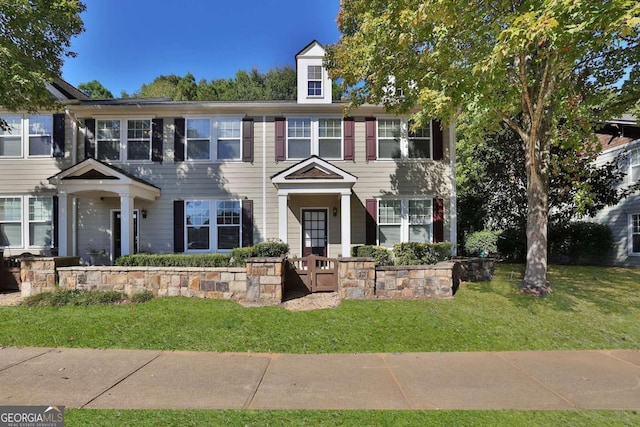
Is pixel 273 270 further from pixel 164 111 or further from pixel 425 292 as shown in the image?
pixel 164 111

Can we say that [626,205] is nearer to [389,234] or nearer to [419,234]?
[419,234]

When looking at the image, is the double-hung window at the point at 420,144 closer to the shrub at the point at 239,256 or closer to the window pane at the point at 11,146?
the shrub at the point at 239,256

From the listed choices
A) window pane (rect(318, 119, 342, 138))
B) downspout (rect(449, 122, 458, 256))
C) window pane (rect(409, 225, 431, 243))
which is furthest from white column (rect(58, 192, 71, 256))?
downspout (rect(449, 122, 458, 256))

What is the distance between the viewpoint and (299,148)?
37.6 ft

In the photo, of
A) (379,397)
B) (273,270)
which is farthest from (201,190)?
(379,397)

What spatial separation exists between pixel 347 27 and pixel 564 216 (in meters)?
11.5

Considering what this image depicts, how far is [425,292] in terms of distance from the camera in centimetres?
712

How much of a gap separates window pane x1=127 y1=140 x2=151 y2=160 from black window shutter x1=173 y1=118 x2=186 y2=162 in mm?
927

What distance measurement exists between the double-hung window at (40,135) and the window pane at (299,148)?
8.20 m

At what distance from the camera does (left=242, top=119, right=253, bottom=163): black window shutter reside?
37.3 ft

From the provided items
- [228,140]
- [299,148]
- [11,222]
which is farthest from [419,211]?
[11,222]

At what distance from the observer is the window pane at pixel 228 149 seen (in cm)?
1145

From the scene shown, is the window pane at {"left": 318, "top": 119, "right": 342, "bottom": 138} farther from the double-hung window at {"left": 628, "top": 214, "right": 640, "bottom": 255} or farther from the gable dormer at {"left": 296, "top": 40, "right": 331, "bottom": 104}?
the double-hung window at {"left": 628, "top": 214, "right": 640, "bottom": 255}

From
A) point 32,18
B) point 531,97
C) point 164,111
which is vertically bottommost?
point 531,97
